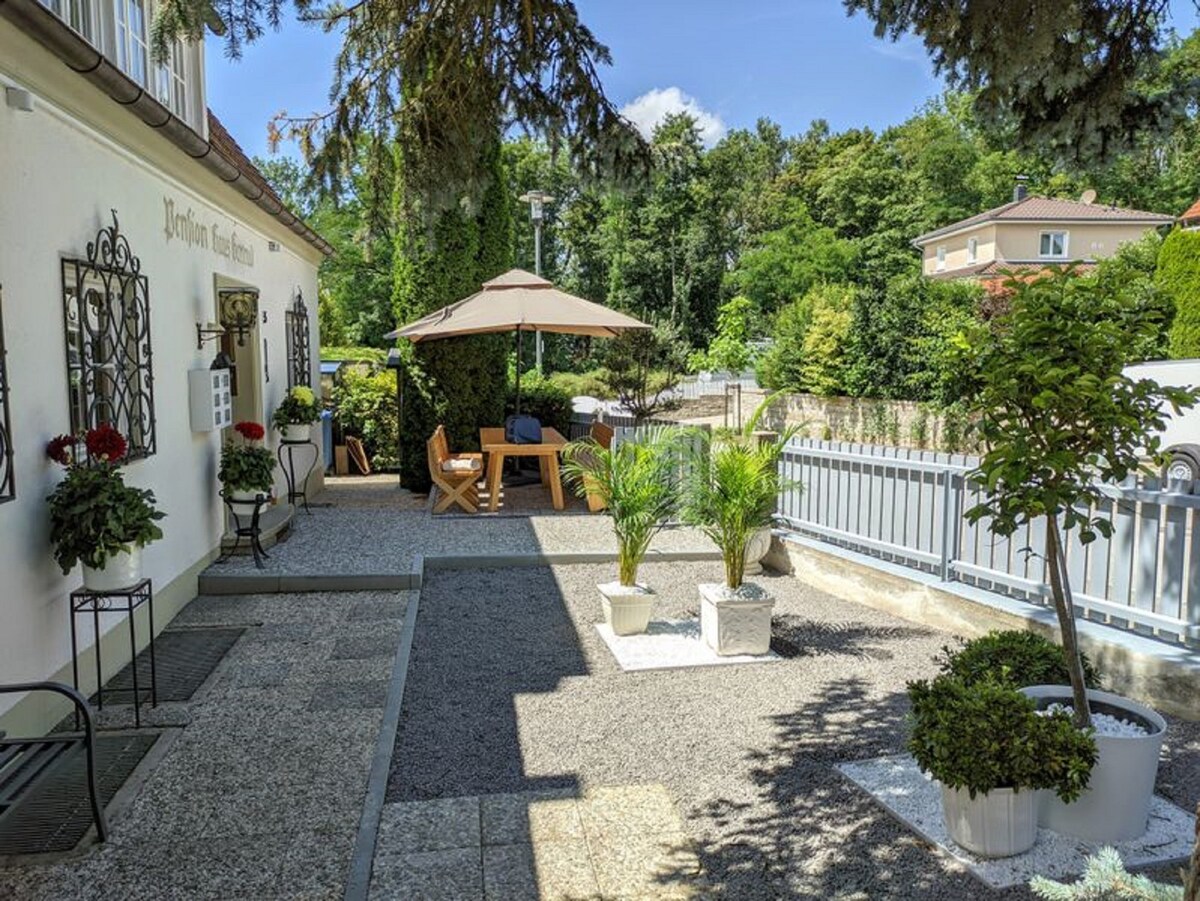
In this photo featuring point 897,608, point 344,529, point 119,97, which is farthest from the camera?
point 344,529

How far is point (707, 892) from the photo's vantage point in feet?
10.6

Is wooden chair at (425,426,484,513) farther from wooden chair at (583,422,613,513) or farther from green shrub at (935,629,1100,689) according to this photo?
green shrub at (935,629,1100,689)

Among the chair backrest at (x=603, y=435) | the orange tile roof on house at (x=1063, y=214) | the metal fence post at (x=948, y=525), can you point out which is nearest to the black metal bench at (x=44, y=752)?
the metal fence post at (x=948, y=525)

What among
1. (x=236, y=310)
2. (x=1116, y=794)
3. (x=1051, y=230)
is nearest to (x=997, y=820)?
(x=1116, y=794)

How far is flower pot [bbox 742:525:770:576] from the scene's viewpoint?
335 inches

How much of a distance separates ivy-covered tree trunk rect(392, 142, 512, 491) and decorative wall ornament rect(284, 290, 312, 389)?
4.61 ft

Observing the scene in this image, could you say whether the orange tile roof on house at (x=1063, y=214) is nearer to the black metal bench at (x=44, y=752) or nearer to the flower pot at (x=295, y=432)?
the flower pot at (x=295, y=432)

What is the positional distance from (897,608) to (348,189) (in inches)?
203

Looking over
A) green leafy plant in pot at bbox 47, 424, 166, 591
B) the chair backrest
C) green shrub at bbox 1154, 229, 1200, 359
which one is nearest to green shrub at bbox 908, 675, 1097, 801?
green leafy plant in pot at bbox 47, 424, 166, 591

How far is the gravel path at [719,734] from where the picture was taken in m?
3.48

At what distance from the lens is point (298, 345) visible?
12.3m

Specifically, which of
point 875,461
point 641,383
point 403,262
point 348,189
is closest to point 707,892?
point 348,189

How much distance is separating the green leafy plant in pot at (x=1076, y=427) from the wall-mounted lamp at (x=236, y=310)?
7259mm

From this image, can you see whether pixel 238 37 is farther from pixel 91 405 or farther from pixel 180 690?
pixel 180 690
